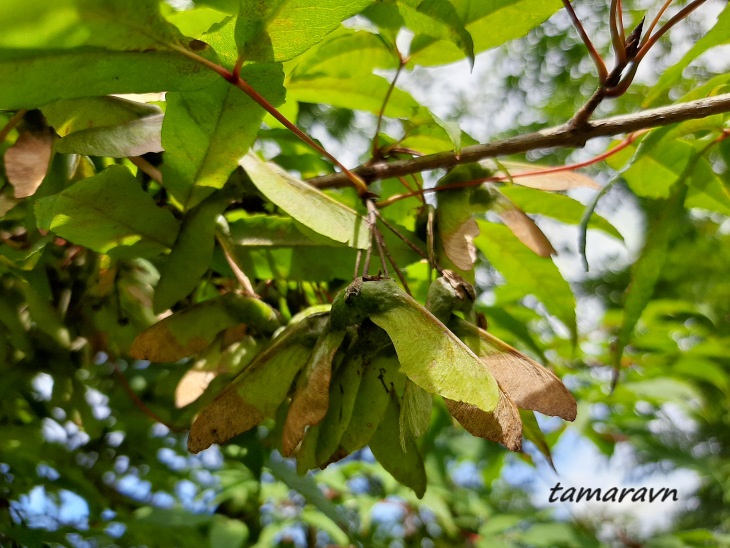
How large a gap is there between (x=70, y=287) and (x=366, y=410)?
50 centimetres

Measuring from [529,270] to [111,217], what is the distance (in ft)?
2.03

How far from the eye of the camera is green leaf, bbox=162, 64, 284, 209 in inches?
28.7

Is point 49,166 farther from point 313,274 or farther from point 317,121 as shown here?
point 317,121

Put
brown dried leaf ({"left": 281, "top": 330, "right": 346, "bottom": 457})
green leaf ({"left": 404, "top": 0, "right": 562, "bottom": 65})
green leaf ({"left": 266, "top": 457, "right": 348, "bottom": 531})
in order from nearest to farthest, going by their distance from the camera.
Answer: brown dried leaf ({"left": 281, "top": 330, "right": 346, "bottom": 457}) → green leaf ({"left": 404, "top": 0, "right": 562, "bottom": 65}) → green leaf ({"left": 266, "top": 457, "right": 348, "bottom": 531})

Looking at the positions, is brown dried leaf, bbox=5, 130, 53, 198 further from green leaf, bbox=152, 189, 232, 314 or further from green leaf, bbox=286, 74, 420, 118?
green leaf, bbox=286, 74, 420, 118

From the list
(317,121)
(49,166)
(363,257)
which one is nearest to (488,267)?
(317,121)

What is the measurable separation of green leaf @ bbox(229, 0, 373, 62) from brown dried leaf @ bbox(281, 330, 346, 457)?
289mm

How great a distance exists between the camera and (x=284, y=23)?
2.19 feet

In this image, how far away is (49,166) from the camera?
831 millimetres

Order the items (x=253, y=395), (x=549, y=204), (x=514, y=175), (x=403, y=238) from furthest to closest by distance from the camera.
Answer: (x=549, y=204) → (x=514, y=175) → (x=403, y=238) → (x=253, y=395)

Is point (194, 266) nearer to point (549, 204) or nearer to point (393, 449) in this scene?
point (393, 449)

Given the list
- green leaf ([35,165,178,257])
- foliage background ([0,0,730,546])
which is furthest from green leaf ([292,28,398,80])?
green leaf ([35,165,178,257])

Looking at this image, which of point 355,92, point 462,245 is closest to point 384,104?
point 355,92

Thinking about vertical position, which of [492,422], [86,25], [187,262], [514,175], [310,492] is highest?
[514,175]
